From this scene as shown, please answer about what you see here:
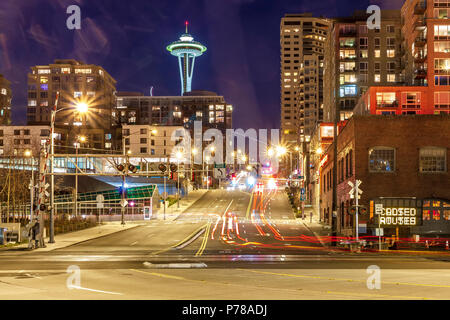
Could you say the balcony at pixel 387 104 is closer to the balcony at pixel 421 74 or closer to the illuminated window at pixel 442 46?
the balcony at pixel 421 74

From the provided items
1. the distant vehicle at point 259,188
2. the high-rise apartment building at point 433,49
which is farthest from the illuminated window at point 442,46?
the distant vehicle at point 259,188

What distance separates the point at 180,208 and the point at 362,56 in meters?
66.3

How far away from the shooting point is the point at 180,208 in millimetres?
96250

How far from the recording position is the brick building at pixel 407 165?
152ft

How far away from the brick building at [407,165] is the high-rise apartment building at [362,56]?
86238mm

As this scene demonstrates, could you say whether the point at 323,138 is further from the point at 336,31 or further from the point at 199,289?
the point at 199,289

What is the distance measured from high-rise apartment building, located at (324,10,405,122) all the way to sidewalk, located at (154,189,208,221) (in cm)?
4194

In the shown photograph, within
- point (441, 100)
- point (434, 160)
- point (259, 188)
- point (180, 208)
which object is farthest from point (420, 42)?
point (434, 160)

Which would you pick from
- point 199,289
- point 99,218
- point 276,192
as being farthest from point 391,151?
point 276,192

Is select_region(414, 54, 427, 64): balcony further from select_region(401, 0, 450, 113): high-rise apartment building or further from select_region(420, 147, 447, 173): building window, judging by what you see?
select_region(420, 147, 447, 173): building window

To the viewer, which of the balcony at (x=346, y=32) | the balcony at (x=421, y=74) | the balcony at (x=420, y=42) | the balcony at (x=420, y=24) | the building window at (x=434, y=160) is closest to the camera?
the building window at (x=434, y=160)

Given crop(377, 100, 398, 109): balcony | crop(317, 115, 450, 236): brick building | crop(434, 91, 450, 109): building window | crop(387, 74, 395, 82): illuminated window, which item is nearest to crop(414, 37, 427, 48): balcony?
crop(434, 91, 450, 109): building window

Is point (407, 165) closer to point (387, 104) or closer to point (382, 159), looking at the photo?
point (382, 159)
